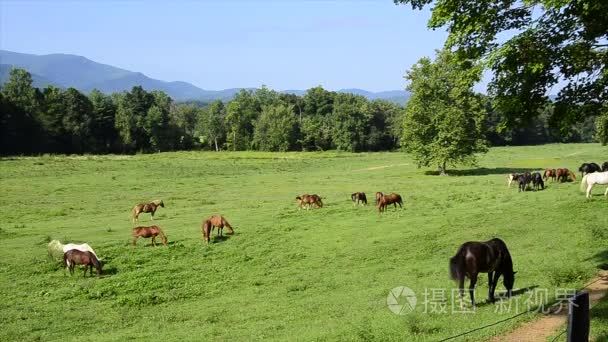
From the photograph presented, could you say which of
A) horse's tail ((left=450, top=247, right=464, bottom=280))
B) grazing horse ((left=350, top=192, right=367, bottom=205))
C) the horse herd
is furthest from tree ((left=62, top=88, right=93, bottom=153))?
horse's tail ((left=450, top=247, right=464, bottom=280))

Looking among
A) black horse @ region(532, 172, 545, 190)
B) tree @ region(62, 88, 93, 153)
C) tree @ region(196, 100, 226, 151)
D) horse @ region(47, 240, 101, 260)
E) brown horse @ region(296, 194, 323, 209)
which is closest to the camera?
horse @ region(47, 240, 101, 260)

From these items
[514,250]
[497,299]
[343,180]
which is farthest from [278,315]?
[343,180]

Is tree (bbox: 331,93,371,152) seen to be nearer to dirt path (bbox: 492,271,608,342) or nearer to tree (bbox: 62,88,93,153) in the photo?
tree (bbox: 62,88,93,153)

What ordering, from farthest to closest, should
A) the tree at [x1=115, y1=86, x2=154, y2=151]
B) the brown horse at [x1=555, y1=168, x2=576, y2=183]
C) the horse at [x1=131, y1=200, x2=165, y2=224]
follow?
the tree at [x1=115, y1=86, x2=154, y2=151] → the brown horse at [x1=555, y1=168, x2=576, y2=183] → the horse at [x1=131, y1=200, x2=165, y2=224]

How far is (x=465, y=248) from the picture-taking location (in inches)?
494

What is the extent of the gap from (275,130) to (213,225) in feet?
279

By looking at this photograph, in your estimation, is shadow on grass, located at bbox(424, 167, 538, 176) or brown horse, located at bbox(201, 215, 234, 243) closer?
brown horse, located at bbox(201, 215, 234, 243)

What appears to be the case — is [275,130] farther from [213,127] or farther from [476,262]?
[476,262]

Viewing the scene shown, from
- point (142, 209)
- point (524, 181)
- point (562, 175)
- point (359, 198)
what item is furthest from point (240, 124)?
point (524, 181)

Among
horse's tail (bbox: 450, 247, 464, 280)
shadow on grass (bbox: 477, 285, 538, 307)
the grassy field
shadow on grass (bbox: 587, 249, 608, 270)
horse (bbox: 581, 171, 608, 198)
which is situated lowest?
the grassy field

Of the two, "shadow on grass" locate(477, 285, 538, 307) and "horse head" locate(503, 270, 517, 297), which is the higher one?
"horse head" locate(503, 270, 517, 297)

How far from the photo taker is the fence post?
6.52m

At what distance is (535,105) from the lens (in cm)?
1173

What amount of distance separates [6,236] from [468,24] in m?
24.9
